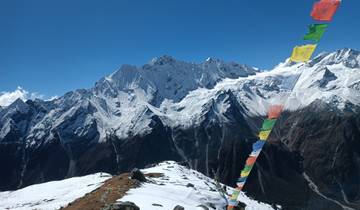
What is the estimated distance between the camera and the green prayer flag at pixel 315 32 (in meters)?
15.9

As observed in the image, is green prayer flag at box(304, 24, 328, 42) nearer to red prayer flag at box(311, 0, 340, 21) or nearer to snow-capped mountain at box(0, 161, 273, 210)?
red prayer flag at box(311, 0, 340, 21)

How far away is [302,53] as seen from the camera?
53.0 feet

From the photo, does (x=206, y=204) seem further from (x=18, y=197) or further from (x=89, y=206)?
(x=18, y=197)

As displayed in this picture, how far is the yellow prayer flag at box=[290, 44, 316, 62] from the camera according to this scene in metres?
16.0

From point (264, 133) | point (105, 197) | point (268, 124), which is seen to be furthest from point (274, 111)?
point (105, 197)

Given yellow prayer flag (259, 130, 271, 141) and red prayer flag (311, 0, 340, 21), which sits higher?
red prayer flag (311, 0, 340, 21)

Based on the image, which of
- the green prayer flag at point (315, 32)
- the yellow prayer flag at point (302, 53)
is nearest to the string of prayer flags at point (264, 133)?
the yellow prayer flag at point (302, 53)

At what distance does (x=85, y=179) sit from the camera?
165 metres

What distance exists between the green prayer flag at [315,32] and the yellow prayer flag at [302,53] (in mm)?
302

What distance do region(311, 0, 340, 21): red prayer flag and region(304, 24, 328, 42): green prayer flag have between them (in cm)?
40

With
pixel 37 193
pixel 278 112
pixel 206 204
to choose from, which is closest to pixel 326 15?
pixel 278 112

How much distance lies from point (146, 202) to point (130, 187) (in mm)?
20664

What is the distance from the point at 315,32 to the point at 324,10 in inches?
32.6

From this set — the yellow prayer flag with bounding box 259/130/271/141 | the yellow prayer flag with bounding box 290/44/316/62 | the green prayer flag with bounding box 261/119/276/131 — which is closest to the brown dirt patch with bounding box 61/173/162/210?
the yellow prayer flag with bounding box 259/130/271/141
